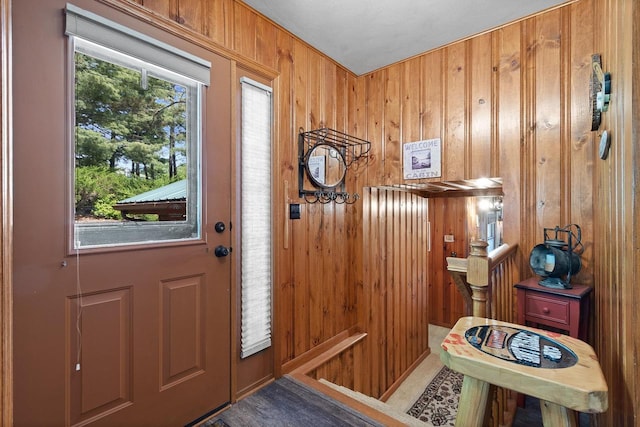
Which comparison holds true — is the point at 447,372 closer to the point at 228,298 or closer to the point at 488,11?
the point at 228,298

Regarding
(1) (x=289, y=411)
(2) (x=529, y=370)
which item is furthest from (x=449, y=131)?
(1) (x=289, y=411)

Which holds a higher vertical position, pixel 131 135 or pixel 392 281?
pixel 131 135

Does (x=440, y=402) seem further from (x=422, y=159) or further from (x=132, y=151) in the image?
(x=132, y=151)

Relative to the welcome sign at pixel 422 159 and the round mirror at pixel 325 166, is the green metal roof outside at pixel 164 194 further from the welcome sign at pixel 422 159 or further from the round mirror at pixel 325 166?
the welcome sign at pixel 422 159

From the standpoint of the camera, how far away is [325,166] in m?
2.45

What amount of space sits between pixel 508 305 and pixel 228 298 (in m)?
1.85

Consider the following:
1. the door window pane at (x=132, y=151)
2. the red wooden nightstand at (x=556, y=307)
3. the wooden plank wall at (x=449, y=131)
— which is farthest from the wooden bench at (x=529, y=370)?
the door window pane at (x=132, y=151)

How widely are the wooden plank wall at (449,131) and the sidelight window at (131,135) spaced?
27cm

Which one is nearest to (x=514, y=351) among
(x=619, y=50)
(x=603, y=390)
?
(x=603, y=390)

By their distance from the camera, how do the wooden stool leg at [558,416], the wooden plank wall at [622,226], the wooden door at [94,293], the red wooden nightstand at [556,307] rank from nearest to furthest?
the wooden plank wall at [622,226] < the wooden stool leg at [558,416] < the wooden door at [94,293] < the red wooden nightstand at [556,307]

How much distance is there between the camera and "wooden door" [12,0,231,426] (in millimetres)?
1168

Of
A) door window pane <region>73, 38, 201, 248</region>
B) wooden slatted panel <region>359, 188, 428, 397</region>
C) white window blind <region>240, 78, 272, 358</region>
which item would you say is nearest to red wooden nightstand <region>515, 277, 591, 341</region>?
wooden slatted panel <region>359, 188, 428, 397</region>

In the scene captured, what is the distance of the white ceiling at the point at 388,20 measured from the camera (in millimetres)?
1859

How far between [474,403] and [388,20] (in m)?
2.20
